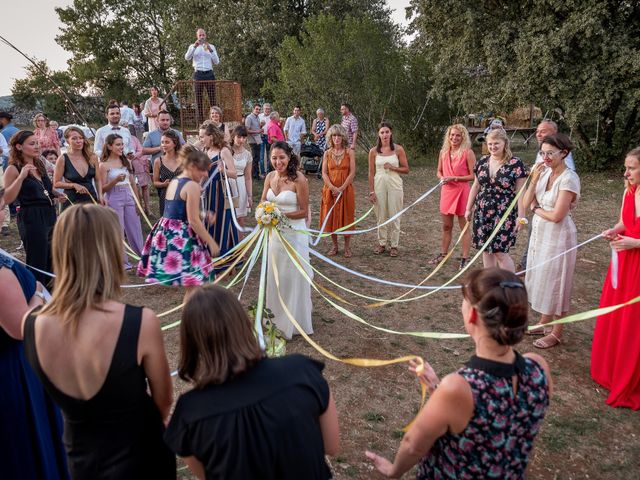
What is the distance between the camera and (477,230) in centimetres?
605

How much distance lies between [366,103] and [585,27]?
7.07 m

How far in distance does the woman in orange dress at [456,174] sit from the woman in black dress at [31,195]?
513 centimetres

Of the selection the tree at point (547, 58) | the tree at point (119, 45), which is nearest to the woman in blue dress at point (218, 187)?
the tree at point (547, 58)

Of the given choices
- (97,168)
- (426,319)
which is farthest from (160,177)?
(426,319)

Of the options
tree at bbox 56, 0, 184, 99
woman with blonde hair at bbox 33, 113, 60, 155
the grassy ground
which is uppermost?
tree at bbox 56, 0, 184, 99

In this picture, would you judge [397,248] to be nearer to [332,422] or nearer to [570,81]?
[332,422]

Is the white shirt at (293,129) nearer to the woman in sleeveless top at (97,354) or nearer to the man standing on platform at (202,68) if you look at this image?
the man standing on platform at (202,68)

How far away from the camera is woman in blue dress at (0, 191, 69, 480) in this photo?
2465 millimetres

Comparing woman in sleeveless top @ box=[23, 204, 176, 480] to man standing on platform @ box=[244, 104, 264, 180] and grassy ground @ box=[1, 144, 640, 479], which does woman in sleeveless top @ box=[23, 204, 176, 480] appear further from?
man standing on platform @ box=[244, 104, 264, 180]

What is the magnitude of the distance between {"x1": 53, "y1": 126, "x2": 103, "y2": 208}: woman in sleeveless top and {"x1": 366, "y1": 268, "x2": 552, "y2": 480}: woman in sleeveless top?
577 cm

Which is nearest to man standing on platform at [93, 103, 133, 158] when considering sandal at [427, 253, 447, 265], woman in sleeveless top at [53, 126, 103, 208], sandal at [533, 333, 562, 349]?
woman in sleeveless top at [53, 126, 103, 208]

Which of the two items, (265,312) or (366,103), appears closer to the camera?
(265,312)

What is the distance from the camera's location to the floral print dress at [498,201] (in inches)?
224

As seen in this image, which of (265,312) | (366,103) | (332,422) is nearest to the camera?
(332,422)
